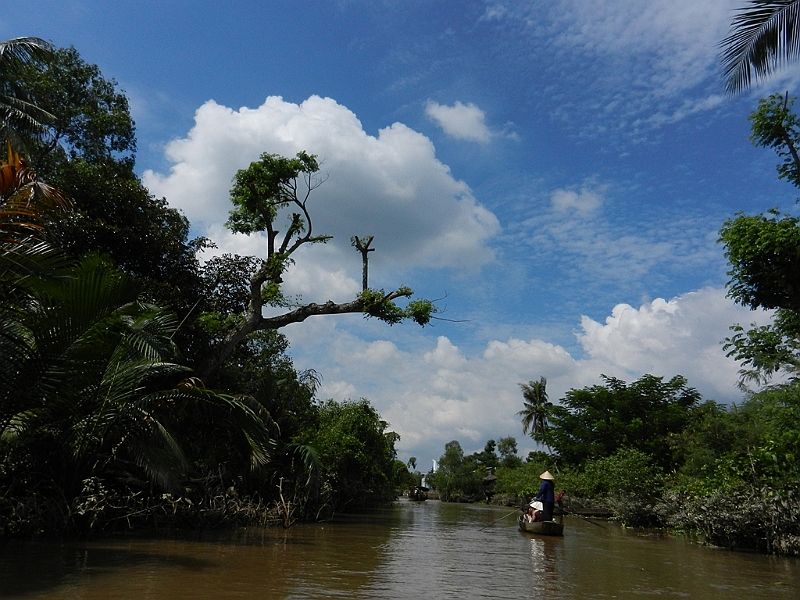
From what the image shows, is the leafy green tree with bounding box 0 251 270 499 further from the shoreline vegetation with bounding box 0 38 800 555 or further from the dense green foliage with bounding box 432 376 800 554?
the dense green foliage with bounding box 432 376 800 554

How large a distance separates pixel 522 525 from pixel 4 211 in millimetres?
14763

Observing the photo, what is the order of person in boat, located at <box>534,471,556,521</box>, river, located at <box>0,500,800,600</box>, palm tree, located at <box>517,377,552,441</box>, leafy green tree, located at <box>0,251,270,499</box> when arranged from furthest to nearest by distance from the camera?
palm tree, located at <box>517,377,552,441</box>, person in boat, located at <box>534,471,556,521</box>, leafy green tree, located at <box>0,251,270,499</box>, river, located at <box>0,500,800,600</box>

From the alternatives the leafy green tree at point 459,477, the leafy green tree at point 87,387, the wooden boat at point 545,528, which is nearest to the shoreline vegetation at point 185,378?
the leafy green tree at point 87,387

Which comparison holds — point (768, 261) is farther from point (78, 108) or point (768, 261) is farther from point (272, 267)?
point (78, 108)

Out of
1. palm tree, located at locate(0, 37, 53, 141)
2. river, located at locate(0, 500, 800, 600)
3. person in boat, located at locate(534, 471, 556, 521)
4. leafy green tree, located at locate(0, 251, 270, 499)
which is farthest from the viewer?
person in boat, located at locate(534, 471, 556, 521)

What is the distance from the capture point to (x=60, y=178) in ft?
49.7

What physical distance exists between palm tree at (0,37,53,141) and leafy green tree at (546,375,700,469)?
2671 centimetres

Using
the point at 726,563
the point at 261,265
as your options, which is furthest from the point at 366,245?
the point at 726,563

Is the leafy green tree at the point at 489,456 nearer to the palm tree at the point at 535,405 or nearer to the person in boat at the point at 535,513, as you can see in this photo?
the palm tree at the point at 535,405

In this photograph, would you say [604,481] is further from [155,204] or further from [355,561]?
[155,204]

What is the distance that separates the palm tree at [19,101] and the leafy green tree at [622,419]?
2671 centimetres

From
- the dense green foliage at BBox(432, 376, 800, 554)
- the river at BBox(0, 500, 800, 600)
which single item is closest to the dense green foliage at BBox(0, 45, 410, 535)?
the river at BBox(0, 500, 800, 600)

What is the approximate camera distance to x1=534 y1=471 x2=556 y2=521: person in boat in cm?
1655

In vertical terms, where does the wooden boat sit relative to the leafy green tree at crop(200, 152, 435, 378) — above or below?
below
